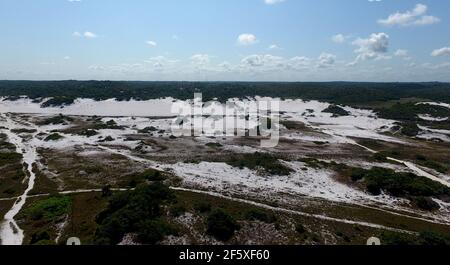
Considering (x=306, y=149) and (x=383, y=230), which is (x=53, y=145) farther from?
(x=383, y=230)

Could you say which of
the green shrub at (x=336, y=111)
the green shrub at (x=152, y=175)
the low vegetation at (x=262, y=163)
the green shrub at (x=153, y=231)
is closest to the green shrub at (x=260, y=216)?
the green shrub at (x=153, y=231)

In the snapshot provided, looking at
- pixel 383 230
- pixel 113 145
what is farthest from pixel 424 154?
pixel 113 145

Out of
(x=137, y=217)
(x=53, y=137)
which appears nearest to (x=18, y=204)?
(x=137, y=217)

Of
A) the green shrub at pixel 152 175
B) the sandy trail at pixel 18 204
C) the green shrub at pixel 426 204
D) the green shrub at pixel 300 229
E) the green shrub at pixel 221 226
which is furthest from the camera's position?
the green shrub at pixel 152 175

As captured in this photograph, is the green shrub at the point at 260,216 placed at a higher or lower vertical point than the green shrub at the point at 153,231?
lower

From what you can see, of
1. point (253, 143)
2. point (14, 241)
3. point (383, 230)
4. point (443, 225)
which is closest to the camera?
point (14, 241)

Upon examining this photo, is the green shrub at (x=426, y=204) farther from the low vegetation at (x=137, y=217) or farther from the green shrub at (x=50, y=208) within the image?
the green shrub at (x=50, y=208)

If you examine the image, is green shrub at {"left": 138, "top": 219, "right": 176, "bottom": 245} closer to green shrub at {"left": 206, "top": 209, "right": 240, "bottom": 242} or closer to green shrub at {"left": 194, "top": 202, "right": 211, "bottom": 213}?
green shrub at {"left": 206, "top": 209, "right": 240, "bottom": 242}

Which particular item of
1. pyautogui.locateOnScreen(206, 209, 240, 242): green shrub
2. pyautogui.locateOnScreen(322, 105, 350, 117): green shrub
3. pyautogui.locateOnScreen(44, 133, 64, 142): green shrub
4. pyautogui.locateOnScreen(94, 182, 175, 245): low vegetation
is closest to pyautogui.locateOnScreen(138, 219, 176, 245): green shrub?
pyautogui.locateOnScreen(94, 182, 175, 245): low vegetation

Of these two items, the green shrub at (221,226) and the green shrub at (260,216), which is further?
the green shrub at (260,216)

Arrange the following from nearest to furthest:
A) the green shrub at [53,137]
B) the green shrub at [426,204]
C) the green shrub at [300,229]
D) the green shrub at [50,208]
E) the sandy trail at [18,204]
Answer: the sandy trail at [18,204] < the green shrub at [300,229] < the green shrub at [50,208] < the green shrub at [426,204] < the green shrub at [53,137]

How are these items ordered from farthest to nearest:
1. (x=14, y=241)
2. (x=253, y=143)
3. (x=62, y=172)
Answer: (x=253, y=143), (x=62, y=172), (x=14, y=241)
